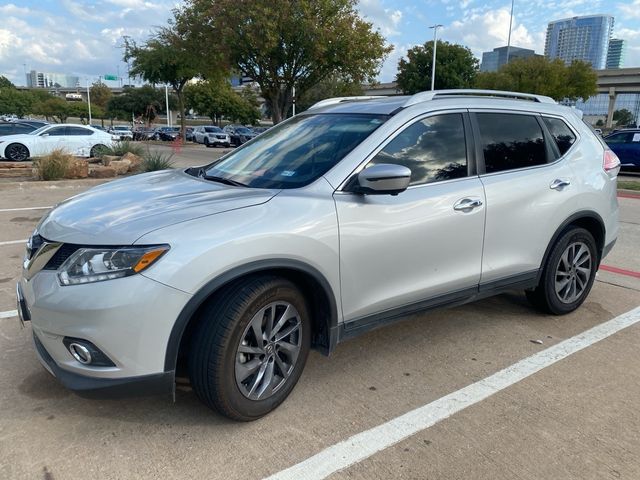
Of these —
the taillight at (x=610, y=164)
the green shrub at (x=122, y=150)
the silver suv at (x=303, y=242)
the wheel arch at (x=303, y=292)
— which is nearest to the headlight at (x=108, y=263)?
the silver suv at (x=303, y=242)

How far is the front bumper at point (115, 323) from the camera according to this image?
2348 mm

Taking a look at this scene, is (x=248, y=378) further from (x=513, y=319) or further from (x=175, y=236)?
(x=513, y=319)

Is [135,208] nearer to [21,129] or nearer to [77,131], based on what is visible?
[77,131]

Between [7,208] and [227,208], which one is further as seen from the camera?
[7,208]

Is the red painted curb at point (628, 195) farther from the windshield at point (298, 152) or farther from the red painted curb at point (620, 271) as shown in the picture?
the windshield at point (298, 152)

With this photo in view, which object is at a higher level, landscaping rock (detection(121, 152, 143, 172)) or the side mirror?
the side mirror

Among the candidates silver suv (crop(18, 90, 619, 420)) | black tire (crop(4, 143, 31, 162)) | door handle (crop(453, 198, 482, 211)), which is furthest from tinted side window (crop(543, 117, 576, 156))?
black tire (crop(4, 143, 31, 162))

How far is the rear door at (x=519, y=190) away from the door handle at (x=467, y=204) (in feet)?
0.40

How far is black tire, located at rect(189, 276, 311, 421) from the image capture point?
254 cm

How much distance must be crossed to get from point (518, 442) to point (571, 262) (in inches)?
83.5

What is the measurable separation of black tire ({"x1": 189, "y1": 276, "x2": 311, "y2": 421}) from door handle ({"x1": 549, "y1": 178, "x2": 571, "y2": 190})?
2.44m

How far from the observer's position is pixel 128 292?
7.70 feet

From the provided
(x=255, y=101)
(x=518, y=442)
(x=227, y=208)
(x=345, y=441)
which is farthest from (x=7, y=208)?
(x=255, y=101)

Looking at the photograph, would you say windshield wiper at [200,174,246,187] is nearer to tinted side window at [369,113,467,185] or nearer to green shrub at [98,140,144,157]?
tinted side window at [369,113,467,185]
